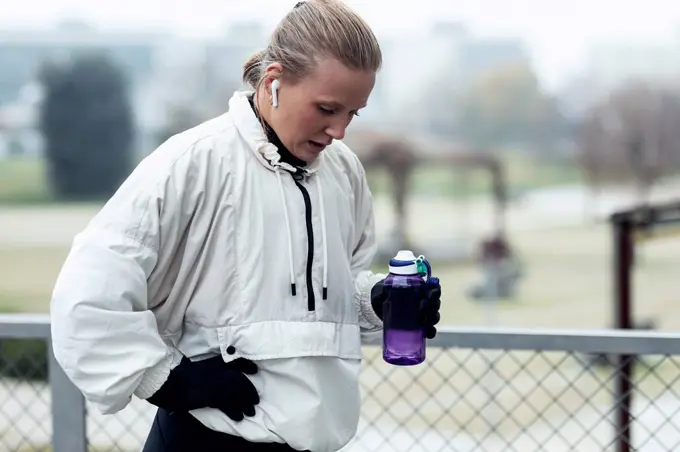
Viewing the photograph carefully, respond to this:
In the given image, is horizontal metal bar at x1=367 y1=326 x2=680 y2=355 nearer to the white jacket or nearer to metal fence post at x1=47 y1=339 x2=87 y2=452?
the white jacket

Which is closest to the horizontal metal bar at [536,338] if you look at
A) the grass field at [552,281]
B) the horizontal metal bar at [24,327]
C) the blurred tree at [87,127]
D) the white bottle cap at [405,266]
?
the horizontal metal bar at [24,327]

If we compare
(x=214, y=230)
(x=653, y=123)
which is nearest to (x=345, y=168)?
(x=214, y=230)

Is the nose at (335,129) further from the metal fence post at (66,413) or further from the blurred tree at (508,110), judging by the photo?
the blurred tree at (508,110)

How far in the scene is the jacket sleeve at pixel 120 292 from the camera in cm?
110

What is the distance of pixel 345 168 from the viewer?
1411mm

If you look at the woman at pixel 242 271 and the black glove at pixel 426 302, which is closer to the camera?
the woman at pixel 242 271

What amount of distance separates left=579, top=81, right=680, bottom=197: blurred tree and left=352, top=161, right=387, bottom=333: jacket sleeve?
8113mm

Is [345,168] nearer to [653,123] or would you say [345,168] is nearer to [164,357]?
[164,357]

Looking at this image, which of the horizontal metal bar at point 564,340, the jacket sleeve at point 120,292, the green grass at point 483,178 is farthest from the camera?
the green grass at point 483,178

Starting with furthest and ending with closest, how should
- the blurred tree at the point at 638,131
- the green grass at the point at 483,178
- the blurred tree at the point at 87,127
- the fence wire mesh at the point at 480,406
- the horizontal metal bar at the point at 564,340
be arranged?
1. the green grass at the point at 483,178
2. the blurred tree at the point at 638,131
3. the blurred tree at the point at 87,127
4. the fence wire mesh at the point at 480,406
5. the horizontal metal bar at the point at 564,340

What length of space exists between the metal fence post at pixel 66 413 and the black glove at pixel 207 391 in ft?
2.11

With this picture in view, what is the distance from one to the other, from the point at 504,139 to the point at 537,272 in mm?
1951

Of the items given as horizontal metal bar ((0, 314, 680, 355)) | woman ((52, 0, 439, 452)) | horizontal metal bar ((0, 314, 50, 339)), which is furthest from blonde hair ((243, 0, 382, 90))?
horizontal metal bar ((0, 314, 50, 339))

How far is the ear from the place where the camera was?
120 centimetres
